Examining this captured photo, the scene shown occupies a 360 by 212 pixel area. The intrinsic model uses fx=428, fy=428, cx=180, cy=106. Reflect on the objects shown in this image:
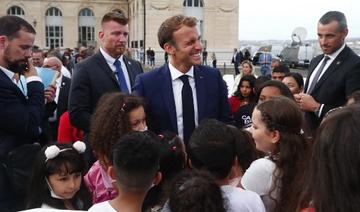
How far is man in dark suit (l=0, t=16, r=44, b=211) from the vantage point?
117 inches

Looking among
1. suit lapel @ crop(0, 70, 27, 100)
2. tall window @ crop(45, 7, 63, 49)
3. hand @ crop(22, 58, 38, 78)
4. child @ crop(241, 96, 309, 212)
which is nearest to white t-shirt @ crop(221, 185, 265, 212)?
child @ crop(241, 96, 309, 212)

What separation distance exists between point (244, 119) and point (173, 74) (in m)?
1.72

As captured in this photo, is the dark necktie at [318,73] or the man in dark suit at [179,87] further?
the dark necktie at [318,73]

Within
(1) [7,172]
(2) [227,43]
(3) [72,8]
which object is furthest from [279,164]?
(3) [72,8]

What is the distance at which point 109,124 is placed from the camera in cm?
283


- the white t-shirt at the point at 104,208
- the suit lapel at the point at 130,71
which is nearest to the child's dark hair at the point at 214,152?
the white t-shirt at the point at 104,208

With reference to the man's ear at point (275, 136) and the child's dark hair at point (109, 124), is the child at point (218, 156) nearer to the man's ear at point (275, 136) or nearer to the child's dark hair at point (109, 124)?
the man's ear at point (275, 136)

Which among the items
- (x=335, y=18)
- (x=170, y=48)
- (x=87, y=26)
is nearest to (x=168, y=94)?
(x=170, y=48)

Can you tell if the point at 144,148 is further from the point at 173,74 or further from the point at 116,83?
the point at 116,83

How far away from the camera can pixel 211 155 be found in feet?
7.39

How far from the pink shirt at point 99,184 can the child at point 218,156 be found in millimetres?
783

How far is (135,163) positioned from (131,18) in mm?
47715

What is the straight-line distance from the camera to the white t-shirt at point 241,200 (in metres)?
2.06

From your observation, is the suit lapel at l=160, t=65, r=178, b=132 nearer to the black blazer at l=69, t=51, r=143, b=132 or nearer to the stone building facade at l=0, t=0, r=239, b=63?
the black blazer at l=69, t=51, r=143, b=132
